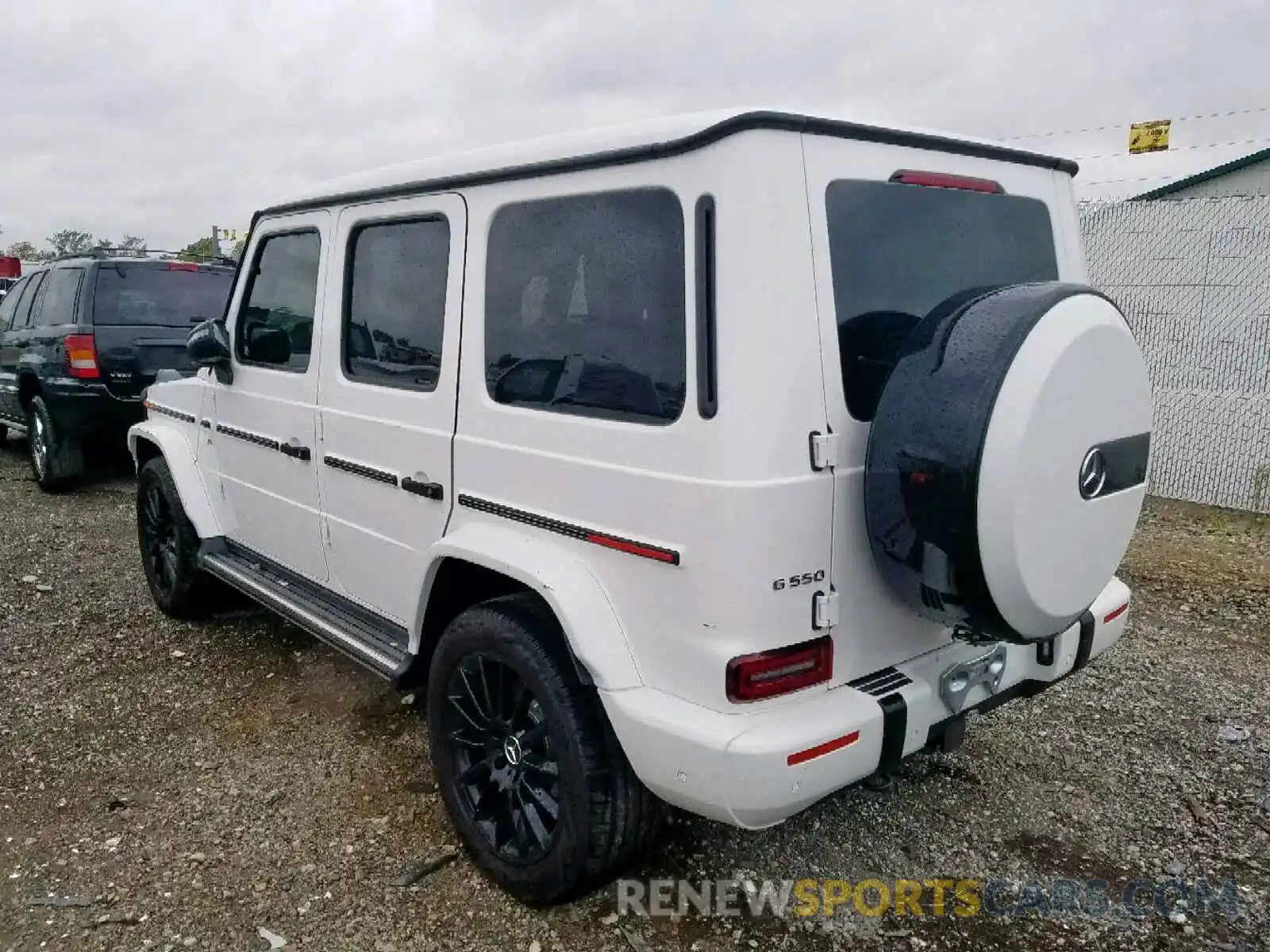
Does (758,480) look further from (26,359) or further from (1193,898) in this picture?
(26,359)

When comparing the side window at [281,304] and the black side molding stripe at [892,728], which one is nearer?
the black side molding stripe at [892,728]

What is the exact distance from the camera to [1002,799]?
327 cm

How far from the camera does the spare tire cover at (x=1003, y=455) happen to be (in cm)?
212

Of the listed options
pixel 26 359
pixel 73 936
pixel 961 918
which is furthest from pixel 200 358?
pixel 26 359

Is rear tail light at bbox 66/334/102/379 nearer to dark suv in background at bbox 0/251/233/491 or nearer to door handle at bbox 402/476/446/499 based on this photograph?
dark suv in background at bbox 0/251/233/491

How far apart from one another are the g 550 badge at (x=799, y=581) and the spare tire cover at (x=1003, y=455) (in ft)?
0.55

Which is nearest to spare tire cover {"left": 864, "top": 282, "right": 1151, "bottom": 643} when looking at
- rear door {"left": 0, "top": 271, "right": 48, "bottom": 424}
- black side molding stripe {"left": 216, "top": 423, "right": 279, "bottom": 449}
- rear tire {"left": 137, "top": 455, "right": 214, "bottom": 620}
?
black side molding stripe {"left": 216, "top": 423, "right": 279, "bottom": 449}

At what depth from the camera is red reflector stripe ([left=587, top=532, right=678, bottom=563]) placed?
7.45ft

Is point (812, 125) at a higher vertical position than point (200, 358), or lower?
higher

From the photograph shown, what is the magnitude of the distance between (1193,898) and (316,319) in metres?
3.39

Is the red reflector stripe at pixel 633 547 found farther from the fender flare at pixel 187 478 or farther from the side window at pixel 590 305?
the fender flare at pixel 187 478

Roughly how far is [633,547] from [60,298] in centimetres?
771

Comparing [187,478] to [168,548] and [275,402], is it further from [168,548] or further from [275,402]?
[275,402]

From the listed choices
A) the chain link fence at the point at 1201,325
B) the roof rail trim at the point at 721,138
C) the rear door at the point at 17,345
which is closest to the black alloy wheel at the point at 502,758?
the roof rail trim at the point at 721,138
